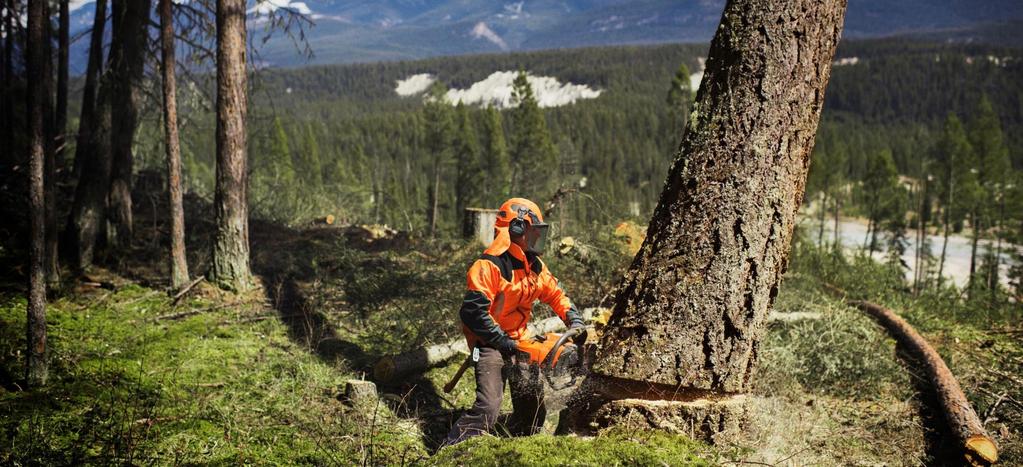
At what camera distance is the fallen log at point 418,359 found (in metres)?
5.73

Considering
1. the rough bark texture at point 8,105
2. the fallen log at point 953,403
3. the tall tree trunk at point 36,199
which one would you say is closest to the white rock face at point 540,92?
the rough bark texture at point 8,105

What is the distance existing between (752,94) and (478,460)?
7.70 feet

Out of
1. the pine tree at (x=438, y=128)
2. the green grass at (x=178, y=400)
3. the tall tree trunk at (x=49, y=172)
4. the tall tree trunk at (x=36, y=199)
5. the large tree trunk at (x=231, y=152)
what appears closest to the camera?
the green grass at (x=178, y=400)

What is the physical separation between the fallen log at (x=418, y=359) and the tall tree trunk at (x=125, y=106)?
550 cm

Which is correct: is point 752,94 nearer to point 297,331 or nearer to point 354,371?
point 354,371

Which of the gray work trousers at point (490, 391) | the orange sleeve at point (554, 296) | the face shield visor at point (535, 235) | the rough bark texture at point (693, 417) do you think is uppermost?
the face shield visor at point (535, 235)

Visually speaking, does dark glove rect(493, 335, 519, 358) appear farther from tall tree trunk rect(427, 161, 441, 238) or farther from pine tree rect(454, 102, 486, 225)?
pine tree rect(454, 102, 486, 225)

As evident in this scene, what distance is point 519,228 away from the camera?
174 inches

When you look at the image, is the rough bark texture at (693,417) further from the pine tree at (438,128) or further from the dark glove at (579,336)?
the pine tree at (438,128)

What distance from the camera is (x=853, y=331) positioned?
6879mm

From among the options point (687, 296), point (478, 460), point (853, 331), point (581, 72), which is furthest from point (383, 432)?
point (581, 72)

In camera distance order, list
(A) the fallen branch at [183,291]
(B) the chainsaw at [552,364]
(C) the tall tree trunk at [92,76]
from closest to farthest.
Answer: (B) the chainsaw at [552,364], (A) the fallen branch at [183,291], (C) the tall tree trunk at [92,76]

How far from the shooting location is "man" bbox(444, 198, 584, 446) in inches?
170

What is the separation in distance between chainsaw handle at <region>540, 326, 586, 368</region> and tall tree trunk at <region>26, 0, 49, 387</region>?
3.71 meters
